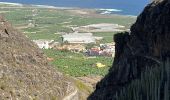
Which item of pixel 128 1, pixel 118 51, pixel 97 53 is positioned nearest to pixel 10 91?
pixel 118 51

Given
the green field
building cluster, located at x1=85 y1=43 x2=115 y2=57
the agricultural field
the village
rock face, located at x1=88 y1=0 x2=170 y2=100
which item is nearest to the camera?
rock face, located at x1=88 y1=0 x2=170 y2=100

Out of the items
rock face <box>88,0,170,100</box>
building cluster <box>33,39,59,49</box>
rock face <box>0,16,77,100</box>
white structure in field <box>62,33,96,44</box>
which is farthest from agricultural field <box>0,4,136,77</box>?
rock face <box>88,0,170,100</box>

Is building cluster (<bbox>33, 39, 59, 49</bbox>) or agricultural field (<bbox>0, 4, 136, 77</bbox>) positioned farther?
agricultural field (<bbox>0, 4, 136, 77</bbox>)

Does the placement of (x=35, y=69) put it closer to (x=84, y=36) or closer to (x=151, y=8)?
(x=151, y=8)

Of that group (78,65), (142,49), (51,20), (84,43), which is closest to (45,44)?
(84,43)

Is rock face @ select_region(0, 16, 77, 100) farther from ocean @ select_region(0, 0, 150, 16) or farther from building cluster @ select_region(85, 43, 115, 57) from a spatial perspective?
ocean @ select_region(0, 0, 150, 16)

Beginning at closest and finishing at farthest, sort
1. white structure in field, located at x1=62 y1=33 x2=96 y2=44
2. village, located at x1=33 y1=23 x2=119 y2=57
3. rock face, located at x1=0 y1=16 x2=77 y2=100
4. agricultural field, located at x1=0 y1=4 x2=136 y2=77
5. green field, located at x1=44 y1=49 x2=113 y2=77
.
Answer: rock face, located at x1=0 y1=16 x2=77 y2=100, green field, located at x1=44 y1=49 x2=113 y2=77, village, located at x1=33 y1=23 x2=119 y2=57, white structure in field, located at x1=62 y1=33 x2=96 y2=44, agricultural field, located at x1=0 y1=4 x2=136 y2=77
